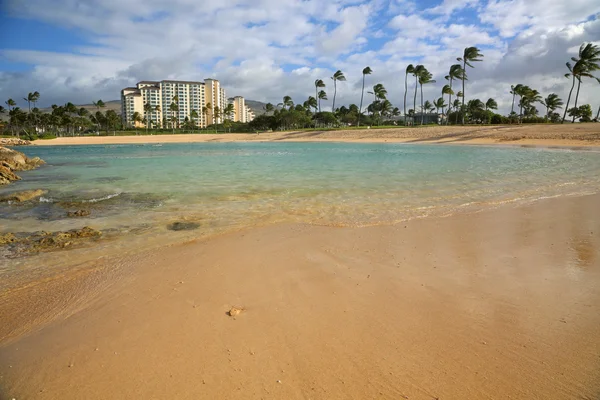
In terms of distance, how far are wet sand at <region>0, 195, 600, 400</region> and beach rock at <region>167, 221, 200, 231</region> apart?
142 cm

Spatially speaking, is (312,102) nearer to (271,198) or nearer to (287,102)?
(287,102)

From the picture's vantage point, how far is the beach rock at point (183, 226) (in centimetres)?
689

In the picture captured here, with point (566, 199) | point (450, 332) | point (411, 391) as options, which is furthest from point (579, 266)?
point (566, 199)

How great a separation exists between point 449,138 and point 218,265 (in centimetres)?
5289

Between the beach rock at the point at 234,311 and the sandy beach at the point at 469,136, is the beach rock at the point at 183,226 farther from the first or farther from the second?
the sandy beach at the point at 469,136

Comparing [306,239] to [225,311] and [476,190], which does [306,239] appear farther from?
[476,190]

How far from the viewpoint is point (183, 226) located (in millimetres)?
7113

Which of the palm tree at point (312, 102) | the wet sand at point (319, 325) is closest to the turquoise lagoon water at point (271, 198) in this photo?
the wet sand at point (319, 325)

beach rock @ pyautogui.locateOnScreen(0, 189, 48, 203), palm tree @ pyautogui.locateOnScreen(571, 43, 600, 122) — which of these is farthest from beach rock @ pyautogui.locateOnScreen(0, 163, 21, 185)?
palm tree @ pyautogui.locateOnScreen(571, 43, 600, 122)

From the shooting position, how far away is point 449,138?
5122cm

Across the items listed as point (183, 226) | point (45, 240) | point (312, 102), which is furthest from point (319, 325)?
point (312, 102)

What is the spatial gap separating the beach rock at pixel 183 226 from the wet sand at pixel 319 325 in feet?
4.67

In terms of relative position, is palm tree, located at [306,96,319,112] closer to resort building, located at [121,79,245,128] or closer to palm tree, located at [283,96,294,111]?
palm tree, located at [283,96,294,111]

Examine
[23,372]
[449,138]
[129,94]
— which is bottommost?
[23,372]
